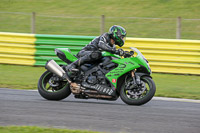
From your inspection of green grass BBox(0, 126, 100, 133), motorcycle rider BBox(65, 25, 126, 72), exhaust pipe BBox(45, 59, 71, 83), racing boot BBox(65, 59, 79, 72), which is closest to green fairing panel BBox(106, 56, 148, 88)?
motorcycle rider BBox(65, 25, 126, 72)

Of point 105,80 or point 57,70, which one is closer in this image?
point 105,80

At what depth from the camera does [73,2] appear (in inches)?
934

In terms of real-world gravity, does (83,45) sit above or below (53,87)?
below

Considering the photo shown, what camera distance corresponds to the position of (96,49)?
805 centimetres

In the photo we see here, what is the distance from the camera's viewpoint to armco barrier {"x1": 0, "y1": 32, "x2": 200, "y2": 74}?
12125 mm

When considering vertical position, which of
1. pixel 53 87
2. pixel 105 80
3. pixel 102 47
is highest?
pixel 102 47

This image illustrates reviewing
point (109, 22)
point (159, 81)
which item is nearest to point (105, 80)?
point (159, 81)

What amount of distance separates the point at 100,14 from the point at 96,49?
43.4 feet

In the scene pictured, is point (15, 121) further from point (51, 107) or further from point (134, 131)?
point (134, 131)

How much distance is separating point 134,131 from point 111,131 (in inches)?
11.9

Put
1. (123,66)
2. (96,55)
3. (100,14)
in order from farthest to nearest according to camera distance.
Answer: (100,14) < (96,55) < (123,66)

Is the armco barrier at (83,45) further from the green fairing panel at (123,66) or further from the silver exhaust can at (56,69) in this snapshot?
the silver exhaust can at (56,69)

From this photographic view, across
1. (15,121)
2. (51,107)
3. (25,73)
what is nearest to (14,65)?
(25,73)

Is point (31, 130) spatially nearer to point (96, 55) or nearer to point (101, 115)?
point (101, 115)
